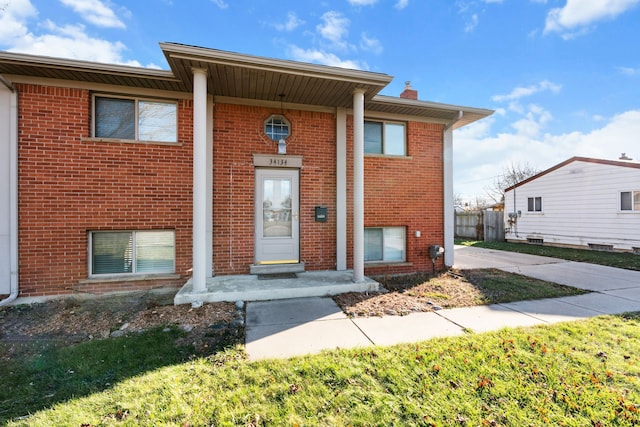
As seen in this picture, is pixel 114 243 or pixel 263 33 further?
pixel 263 33

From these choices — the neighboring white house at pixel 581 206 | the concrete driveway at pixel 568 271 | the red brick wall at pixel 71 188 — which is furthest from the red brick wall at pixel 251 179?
the neighboring white house at pixel 581 206

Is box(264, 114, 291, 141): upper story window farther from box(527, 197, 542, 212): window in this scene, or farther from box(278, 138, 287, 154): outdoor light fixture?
box(527, 197, 542, 212): window

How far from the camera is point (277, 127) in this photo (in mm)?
6273

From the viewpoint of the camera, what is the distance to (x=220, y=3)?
676 centimetres

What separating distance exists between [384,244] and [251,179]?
135 inches

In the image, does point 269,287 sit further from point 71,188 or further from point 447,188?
point 447,188

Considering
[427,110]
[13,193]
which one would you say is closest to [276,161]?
[427,110]

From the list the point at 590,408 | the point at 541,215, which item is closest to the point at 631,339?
the point at 590,408

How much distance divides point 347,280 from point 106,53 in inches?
247

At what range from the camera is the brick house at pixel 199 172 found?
195 inches

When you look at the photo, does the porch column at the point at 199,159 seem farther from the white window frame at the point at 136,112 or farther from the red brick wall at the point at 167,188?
the white window frame at the point at 136,112

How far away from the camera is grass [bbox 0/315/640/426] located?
2.18 meters

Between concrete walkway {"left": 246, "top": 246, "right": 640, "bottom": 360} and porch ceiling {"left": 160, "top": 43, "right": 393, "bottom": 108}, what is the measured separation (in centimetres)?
381

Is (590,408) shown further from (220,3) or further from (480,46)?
(480,46)
